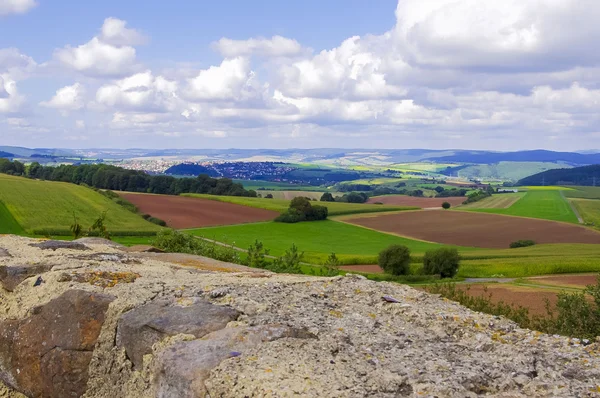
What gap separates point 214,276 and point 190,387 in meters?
4.93

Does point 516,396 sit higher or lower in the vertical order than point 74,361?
higher

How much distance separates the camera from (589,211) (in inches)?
4422

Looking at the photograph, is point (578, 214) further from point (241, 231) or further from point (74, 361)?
point (74, 361)

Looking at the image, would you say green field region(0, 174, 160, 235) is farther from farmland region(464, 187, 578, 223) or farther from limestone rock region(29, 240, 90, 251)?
farmland region(464, 187, 578, 223)

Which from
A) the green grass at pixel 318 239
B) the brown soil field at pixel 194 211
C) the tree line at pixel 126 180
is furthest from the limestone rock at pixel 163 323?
the tree line at pixel 126 180

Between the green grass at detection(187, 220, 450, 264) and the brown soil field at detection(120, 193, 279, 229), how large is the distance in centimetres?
335

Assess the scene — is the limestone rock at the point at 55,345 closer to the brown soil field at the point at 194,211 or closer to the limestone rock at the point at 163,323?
the limestone rock at the point at 163,323

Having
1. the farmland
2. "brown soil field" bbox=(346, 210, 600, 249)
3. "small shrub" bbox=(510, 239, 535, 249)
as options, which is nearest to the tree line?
"brown soil field" bbox=(346, 210, 600, 249)

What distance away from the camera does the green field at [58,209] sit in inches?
2667

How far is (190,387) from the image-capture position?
19.9ft

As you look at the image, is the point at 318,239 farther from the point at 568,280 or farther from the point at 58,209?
the point at 58,209

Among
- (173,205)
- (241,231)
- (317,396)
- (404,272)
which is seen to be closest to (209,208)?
(173,205)

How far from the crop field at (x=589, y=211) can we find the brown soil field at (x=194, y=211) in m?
55.9

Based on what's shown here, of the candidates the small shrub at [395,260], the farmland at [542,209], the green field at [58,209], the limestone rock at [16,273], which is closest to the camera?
the limestone rock at [16,273]
